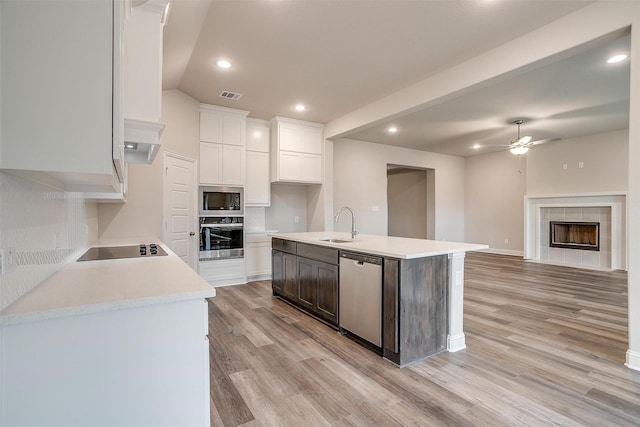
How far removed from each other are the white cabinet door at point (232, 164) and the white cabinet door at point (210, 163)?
6cm

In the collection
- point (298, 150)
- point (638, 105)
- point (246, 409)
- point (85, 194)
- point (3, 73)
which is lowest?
point (246, 409)

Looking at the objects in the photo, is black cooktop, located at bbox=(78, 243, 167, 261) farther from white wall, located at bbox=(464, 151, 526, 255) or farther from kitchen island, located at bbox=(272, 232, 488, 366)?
white wall, located at bbox=(464, 151, 526, 255)

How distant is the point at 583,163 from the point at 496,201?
6.90 feet

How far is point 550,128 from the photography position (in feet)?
19.9

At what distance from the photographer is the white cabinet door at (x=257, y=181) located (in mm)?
5438

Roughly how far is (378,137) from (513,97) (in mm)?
2759

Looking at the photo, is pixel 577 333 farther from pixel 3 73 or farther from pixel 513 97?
pixel 3 73

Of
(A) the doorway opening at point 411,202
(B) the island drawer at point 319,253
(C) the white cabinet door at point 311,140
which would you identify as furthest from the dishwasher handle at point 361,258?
(A) the doorway opening at point 411,202

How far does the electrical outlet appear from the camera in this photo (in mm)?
931

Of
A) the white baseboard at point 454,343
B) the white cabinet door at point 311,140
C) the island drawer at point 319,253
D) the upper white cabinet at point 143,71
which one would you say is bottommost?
the white baseboard at point 454,343

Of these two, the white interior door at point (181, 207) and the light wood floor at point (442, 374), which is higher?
the white interior door at point (181, 207)

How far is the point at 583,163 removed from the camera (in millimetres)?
6668

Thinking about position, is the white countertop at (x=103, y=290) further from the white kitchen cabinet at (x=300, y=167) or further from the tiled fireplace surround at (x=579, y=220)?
the tiled fireplace surround at (x=579, y=220)

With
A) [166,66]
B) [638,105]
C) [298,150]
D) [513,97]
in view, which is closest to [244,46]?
[166,66]
